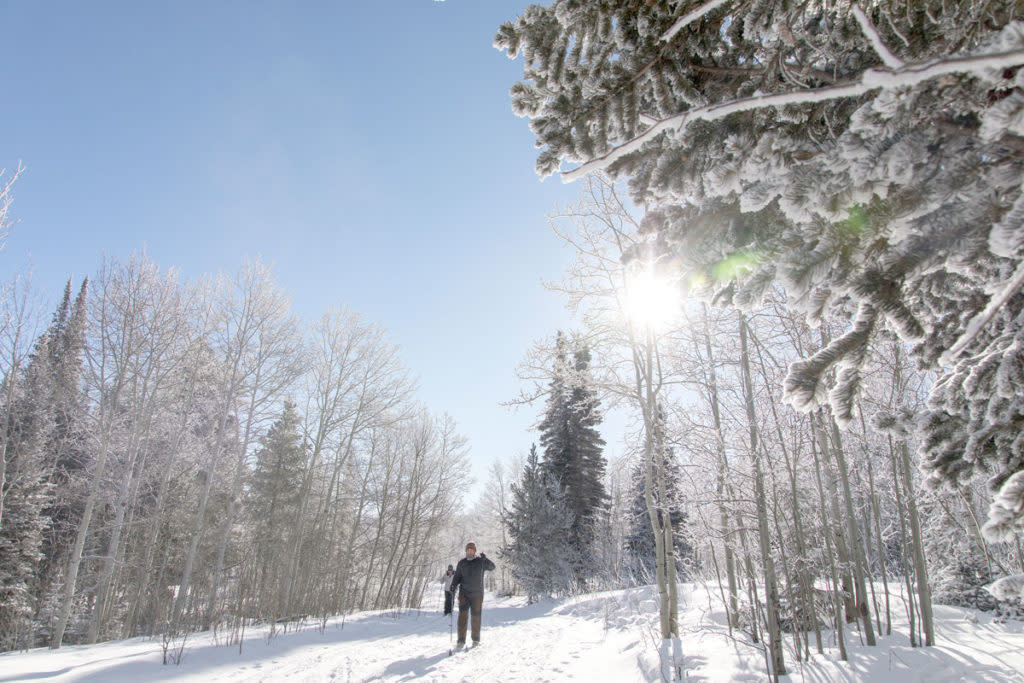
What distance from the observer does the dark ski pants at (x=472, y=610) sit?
25.1ft

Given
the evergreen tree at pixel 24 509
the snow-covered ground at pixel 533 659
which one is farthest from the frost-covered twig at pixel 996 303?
the evergreen tree at pixel 24 509

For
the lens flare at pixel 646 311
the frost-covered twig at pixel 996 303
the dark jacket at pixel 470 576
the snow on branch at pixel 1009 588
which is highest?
the lens flare at pixel 646 311

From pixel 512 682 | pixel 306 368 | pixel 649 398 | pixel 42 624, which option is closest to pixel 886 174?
pixel 512 682

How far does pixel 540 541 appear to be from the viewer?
19.0 m

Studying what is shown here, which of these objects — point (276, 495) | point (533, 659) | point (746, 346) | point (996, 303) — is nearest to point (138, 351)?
point (276, 495)

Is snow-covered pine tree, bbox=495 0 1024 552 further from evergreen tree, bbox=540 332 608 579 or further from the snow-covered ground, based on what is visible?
evergreen tree, bbox=540 332 608 579

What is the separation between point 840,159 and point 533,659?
23.4ft

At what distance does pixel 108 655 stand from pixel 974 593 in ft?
50.1

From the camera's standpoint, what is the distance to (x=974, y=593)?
9133 mm

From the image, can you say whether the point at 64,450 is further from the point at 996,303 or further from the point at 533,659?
the point at 996,303

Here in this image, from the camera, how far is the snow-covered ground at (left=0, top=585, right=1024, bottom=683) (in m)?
4.80

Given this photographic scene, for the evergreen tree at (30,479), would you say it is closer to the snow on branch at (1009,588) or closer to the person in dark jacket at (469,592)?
the person in dark jacket at (469,592)

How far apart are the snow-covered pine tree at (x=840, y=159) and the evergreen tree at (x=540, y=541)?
18.4m

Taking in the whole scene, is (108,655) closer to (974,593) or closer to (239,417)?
(239,417)
